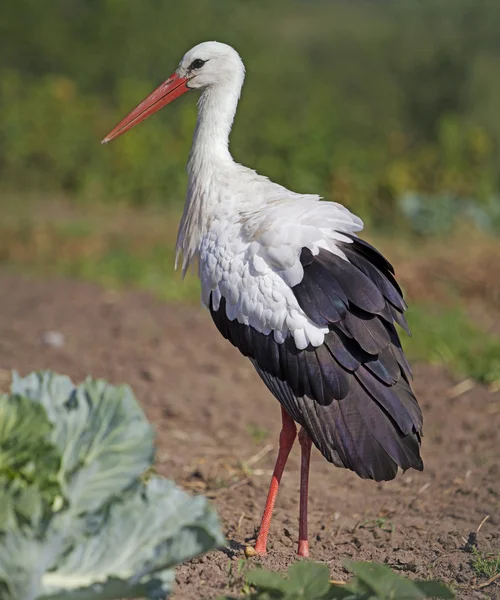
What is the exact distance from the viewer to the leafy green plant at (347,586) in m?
2.58

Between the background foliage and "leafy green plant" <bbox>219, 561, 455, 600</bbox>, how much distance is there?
8123 millimetres

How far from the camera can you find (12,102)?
1369 centimetres

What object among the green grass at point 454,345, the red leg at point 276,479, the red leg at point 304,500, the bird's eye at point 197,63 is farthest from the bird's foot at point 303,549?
the green grass at point 454,345

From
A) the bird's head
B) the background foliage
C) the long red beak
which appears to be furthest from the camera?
the background foliage

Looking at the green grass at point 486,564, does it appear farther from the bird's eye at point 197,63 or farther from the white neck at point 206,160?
the bird's eye at point 197,63

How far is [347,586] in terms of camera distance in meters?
2.69

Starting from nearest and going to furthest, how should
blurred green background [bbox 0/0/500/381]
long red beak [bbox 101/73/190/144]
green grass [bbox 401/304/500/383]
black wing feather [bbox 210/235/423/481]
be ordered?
1. black wing feather [bbox 210/235/423/481]
2. long red beak [bbox 101/73/190/144]
3. green grass [bbox 401/304/500/383]
4. blurred green background [bbox 0/0/500/381]

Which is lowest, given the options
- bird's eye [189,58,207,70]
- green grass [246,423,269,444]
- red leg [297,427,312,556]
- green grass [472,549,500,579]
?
green grass [472,549,500,579]

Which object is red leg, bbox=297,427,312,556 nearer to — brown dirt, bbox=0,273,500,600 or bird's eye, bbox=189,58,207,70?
brown dirt, bbox=0,273,500,600

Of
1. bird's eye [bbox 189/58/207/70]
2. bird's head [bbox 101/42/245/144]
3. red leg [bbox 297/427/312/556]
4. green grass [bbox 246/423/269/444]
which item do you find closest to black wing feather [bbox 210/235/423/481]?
red leg [bbox 297/427/312/556]

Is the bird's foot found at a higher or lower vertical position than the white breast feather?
lower

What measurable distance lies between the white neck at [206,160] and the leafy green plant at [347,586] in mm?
2092

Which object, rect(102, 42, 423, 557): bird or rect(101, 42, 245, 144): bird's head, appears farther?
rect(101, 42, 245, 144): bird's head

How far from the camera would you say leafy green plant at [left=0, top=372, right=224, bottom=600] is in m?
2.38
